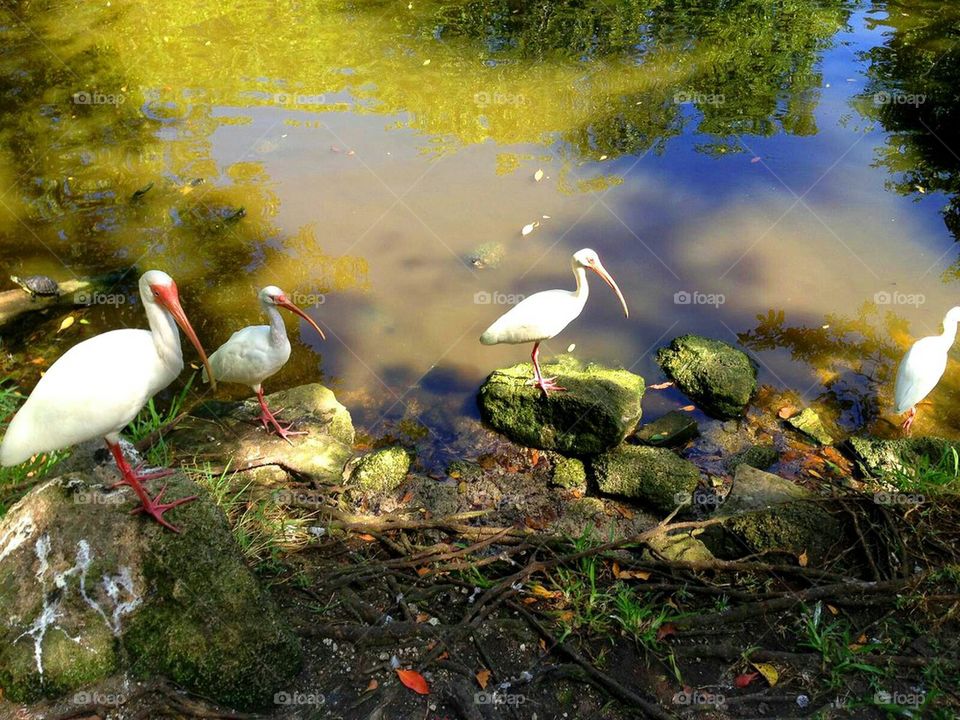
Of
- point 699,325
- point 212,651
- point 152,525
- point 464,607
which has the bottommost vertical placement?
point 699,325

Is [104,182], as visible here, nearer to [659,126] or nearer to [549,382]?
[549,382]

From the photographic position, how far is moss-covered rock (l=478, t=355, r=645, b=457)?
4.85m

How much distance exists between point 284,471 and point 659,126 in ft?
20.0

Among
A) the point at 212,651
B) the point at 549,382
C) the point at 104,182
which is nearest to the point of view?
the point at 212,651

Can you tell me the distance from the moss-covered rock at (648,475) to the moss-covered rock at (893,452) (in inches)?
42.9

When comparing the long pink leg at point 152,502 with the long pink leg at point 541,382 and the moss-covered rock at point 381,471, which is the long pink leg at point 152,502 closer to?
the moss-covered rock at point 381,471

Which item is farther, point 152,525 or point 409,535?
point 409,535

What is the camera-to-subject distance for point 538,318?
5.00 meters

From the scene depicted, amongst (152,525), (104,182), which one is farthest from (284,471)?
(104,182)

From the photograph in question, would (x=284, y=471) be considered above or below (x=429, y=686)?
below

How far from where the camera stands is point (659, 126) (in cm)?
815

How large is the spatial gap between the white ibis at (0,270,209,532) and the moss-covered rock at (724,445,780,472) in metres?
3.54

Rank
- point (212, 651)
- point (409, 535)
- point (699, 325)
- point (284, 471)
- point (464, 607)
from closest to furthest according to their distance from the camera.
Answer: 1. point (212, 651)
2. point (464, 607)
3. point (409, 535)
4. point (284, 471)
5. point (699, 325)

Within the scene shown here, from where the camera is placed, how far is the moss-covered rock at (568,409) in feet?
15.9
